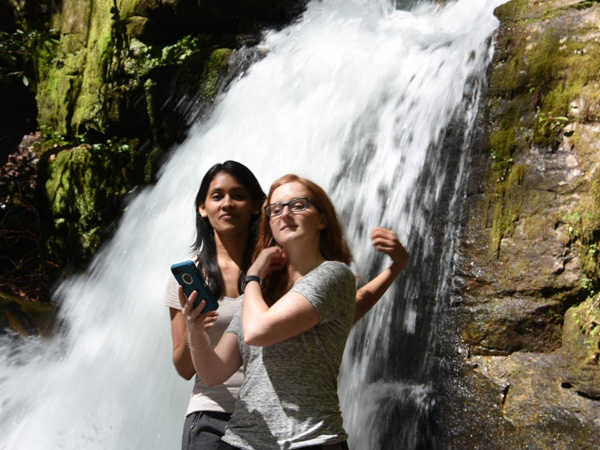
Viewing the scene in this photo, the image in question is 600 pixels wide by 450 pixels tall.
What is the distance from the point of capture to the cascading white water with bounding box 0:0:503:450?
154 inches

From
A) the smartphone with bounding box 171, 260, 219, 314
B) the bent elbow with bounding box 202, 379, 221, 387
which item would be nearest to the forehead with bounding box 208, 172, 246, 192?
the smartphone with bounding box 171, 260, 219, 314

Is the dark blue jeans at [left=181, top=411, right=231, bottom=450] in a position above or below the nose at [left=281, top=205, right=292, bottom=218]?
below

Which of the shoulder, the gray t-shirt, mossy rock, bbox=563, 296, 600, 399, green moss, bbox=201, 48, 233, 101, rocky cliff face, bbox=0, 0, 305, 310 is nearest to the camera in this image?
the gray t-shirt

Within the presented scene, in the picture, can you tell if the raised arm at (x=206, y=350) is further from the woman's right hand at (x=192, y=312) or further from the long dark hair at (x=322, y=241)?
the long dark hair at (x=322, y=241)

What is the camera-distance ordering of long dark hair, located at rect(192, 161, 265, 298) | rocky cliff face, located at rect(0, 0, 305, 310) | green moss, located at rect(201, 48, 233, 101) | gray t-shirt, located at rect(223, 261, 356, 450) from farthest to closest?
rocky cliff face, located at rect(0, 0, 305, 310) → green moss, located at rect(201, 48, 233, 101) → long dark hair, located at rect(192, 161, 265, 298) → gray t-shirt, located at rect(223, 261, 356, 450)

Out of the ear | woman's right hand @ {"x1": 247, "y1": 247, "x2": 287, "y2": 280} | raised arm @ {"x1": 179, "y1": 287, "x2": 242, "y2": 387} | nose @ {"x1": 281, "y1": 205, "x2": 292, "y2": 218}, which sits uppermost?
nose @ {"x1": 281, "y1": 205, "x2": 292, "y2": 218}

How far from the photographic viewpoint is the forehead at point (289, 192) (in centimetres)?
220

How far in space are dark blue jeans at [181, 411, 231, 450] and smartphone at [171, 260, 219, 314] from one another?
16.6 inches

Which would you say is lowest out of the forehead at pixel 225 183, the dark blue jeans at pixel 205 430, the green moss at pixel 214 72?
the dark blue jeans at pixel 205 430

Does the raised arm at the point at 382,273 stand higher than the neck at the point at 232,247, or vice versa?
the neck at the point at 232,247

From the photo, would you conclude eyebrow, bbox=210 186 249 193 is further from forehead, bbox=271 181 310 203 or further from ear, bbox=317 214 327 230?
ear, bbox=317 214 327 230

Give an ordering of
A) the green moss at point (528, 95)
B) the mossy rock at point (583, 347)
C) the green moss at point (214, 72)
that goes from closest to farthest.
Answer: the mossy rock at point (583, 347)
the green moss at point (528, 95)
the green moss at point (214, 72)

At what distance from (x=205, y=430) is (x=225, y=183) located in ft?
3.22

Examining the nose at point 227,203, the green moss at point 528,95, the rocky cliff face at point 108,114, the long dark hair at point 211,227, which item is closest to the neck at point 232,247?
the long dark hair at point 211,227
